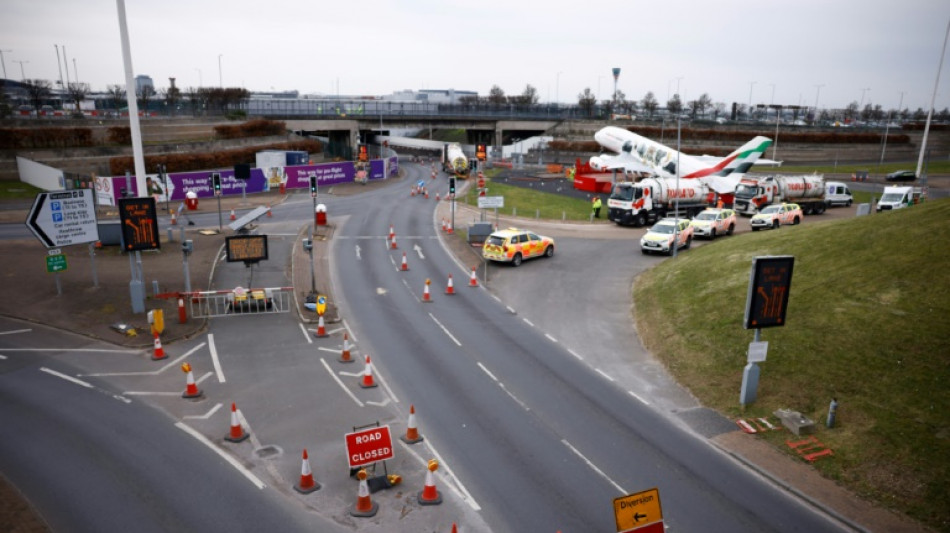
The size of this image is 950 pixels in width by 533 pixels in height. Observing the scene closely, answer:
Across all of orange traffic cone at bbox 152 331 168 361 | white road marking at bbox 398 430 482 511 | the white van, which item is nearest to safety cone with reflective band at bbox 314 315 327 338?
orange traffic cone at bbox 152 331 168 361

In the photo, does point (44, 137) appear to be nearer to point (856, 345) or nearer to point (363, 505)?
point (363, 505)

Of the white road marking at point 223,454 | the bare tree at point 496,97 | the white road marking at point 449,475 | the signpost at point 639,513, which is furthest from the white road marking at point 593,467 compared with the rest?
the bare tree at point 496,97

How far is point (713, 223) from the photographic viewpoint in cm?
3788

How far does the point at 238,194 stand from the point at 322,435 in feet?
138

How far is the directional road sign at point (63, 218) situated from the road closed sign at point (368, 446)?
16.4 m

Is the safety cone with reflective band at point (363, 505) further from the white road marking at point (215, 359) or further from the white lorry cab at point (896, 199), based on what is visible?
the white lorry cab at point (896, 199)

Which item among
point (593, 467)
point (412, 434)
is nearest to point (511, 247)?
point (412, 434)

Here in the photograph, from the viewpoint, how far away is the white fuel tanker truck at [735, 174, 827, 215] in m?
47.1

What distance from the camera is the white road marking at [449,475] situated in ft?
41.1

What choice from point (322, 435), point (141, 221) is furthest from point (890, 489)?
point (141, 221)

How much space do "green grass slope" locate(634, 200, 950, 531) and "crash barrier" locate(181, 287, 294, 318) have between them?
14.5 metres

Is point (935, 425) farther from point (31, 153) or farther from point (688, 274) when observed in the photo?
point (31, 153)

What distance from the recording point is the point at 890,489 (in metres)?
12.9

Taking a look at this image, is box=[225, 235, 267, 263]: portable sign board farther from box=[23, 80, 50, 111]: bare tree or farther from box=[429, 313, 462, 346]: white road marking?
box=[23, 80, 50, 111]: bare tree
